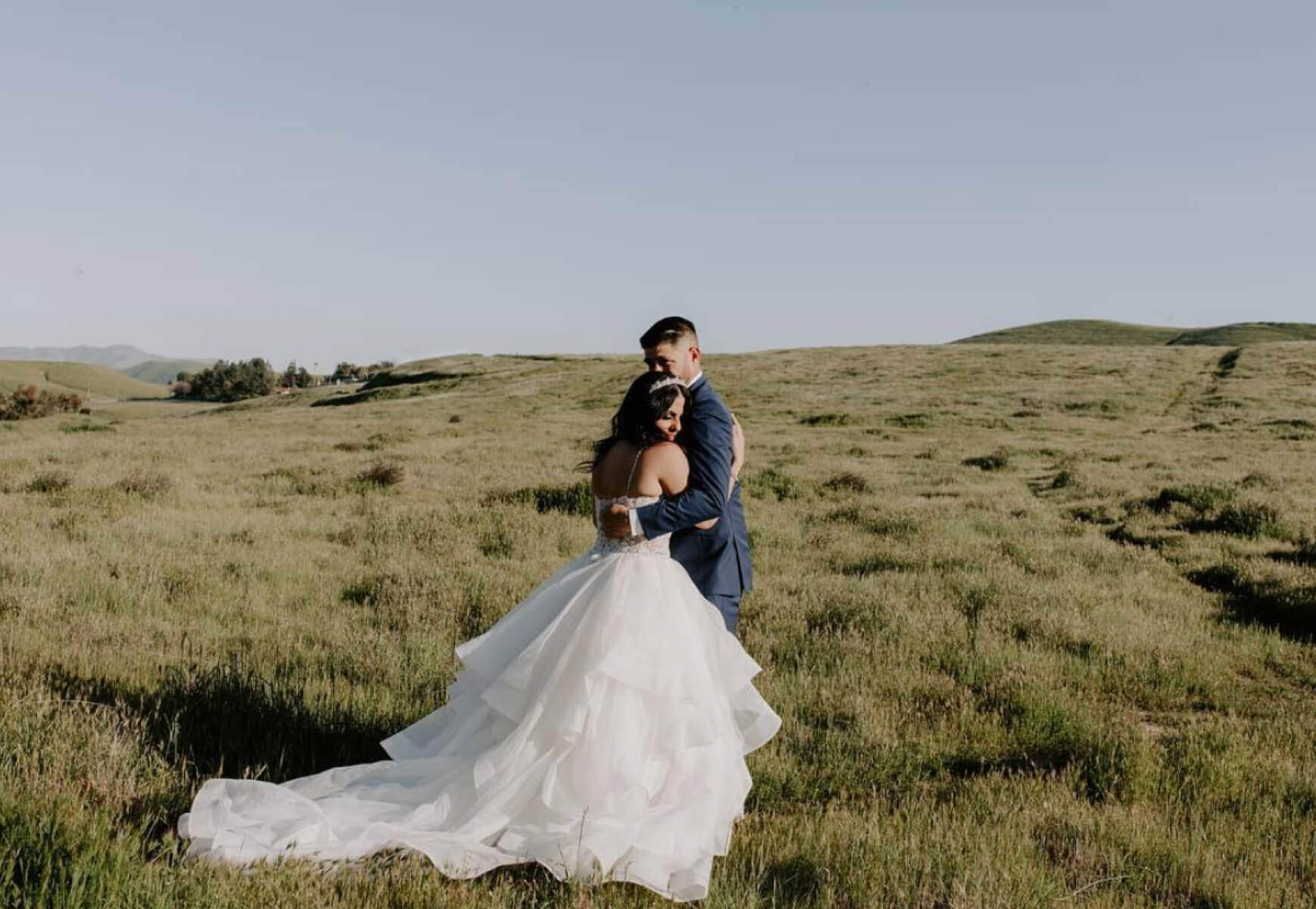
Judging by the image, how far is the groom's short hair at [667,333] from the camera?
4938mm

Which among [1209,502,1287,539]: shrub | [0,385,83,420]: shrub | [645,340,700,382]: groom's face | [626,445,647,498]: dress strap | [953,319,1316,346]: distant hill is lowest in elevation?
[0,385,83,420]: shrub

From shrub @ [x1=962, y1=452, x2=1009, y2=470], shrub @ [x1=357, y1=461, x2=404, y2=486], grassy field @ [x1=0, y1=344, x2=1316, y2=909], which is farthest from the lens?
shrub @ [x1=962, y1=452, x2=1009, y2=470]

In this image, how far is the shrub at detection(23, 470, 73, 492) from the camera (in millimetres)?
13516

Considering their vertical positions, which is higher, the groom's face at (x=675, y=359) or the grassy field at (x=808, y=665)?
the groom's face at (x=675, y=359)

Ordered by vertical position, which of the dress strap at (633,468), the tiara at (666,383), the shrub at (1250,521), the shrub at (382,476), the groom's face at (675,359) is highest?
the groom's face at (675,359)

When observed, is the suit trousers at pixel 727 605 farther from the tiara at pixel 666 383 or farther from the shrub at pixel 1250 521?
the shrub at pixel 1250 521

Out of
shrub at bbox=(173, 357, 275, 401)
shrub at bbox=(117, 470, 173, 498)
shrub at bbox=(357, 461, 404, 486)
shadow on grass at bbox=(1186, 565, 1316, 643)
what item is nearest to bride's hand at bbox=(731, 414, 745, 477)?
shadow on grass at bbox=(1186, 565, 1316, 643)

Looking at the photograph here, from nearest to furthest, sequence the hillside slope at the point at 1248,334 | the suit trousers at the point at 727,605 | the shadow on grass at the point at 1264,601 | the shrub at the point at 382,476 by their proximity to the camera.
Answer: the suit trousers at the point at 727,605 → the shadow on grass at the point at 1264,601 → the shrub at the point at 382,476 → the hillside slope at the point at 1248,334

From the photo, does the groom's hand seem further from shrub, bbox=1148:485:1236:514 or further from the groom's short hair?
shrub, bbox=1148:485:1236:514

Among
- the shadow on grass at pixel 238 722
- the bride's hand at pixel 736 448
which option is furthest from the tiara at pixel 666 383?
the shadow on grass at pixel 238 722

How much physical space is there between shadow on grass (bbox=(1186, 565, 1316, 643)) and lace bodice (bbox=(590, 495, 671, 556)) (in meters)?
7.06

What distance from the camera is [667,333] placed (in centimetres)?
496

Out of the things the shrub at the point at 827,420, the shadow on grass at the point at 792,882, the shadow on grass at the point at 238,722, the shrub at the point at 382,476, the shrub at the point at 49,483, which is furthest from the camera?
the shrub at the point at 827,420

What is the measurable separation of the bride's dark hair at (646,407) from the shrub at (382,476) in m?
11.9
